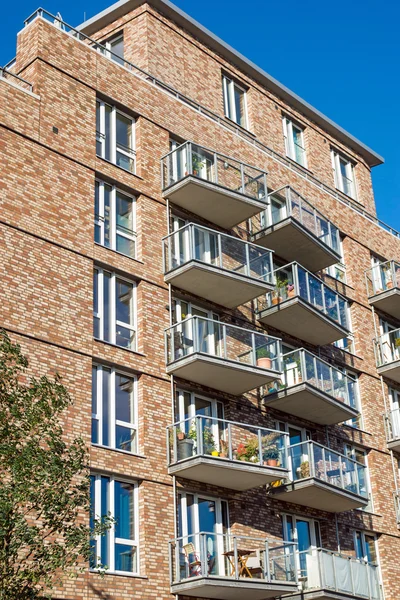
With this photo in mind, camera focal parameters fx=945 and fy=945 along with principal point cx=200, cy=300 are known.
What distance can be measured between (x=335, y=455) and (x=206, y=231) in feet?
23.2

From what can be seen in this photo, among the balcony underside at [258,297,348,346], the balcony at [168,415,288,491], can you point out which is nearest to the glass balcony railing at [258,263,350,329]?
the balcony underside at [258,297,348,346]

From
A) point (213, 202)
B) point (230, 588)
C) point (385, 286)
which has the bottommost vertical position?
point (230, 588)

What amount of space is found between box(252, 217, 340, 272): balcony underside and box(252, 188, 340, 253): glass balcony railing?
16cm

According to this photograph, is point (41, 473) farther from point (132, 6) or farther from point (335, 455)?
point (132, 6)

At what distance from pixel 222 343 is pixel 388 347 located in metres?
10.3

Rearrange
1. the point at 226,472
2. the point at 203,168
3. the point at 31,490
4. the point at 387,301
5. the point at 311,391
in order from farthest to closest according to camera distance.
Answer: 1. the point at 387,301
2. the point at 203,168
3. the point at 311,391
4. the point at 226,472
5. the point at 31,490

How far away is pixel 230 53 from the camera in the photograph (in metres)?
33.0

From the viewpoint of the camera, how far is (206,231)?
996 inches

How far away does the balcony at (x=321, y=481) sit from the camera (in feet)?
81.5

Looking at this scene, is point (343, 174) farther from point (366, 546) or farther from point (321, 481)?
point (321, 481)

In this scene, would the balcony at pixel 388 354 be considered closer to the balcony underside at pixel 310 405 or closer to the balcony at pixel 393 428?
the balcony at pixel 393 428

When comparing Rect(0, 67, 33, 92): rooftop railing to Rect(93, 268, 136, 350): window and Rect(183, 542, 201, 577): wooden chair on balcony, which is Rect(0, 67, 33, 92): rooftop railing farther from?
Rect(183, 542, 201, 577): wooden chair on balcony

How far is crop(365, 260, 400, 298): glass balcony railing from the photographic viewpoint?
33.3m

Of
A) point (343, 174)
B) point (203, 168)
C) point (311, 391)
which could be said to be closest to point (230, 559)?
point (311, 391)
